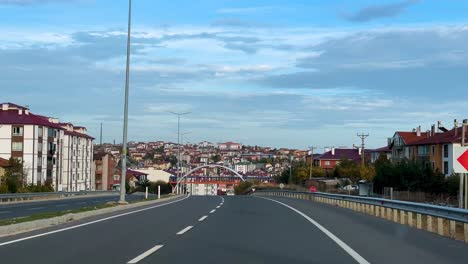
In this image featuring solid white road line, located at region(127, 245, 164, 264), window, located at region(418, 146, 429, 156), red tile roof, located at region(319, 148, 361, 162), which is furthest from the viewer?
red tile roof, located at region(319, 148, 361, 162)

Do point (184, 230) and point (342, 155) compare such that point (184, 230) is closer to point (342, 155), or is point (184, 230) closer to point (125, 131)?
point (125, 131)

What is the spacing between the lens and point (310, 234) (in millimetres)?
18516

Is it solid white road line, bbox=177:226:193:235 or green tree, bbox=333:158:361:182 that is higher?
green tree, bbox=333:158:361:182

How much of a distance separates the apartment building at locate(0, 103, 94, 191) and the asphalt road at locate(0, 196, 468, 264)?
2990 inches

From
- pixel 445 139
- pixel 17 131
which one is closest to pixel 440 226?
pixel 445 139

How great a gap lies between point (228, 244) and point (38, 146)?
91.0m

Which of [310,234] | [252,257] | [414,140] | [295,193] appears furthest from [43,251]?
[414,140]

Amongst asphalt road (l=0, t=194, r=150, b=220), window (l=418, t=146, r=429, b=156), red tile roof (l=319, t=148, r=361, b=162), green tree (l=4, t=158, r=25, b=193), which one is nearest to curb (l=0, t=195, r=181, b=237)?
asphalt road (l=0, t=194, r=150, b=220)

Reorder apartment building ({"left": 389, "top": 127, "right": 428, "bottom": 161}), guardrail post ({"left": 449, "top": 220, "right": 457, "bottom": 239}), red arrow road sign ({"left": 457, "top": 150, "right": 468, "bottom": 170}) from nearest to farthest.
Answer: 1. guardrail post ({"left": 449, "top": 220, "right": 457, "bottom": 239})
2. red arrow road sign ({"left": 457, "top": 150, "right": 468, "bottom": 170})
3. apartment building ({"left": 389, "top": 127, "right": 428, "bottom": 161})

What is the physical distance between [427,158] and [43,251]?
94.0 m

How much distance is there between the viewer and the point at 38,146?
3996 inches

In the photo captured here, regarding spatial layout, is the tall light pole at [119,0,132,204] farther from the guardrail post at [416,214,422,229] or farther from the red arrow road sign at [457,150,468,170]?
the red arrow road sign at [457,150,468,170]

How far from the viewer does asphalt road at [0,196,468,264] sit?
12.8 meters

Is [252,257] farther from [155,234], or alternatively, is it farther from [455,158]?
[455,158]
